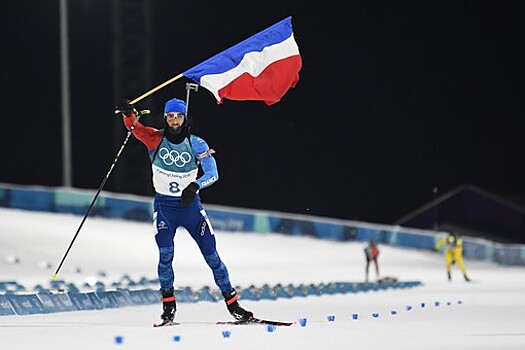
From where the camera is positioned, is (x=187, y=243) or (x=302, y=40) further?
(x=302, y=40)

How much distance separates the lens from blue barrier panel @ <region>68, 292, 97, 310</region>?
37.5ft

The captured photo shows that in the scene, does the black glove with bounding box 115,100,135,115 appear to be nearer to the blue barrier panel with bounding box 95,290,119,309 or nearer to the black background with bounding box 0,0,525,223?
the blue barrier panel with bounding box 95,290,119,309

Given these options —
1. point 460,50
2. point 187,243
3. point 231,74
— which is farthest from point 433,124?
point 231,74

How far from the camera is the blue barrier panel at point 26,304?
35.1ft

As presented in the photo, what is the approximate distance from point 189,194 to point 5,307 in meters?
2.88

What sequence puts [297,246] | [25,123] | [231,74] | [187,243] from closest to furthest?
[231,74] < [187,243] < [297,246] < [25,123]

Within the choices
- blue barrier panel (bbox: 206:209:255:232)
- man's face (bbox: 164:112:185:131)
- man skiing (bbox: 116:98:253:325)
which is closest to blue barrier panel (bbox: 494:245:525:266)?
blue barrier panel (bbox: 206:209:255:232)

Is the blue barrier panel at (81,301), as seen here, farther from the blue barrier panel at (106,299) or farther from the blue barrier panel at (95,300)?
the blue barrier panel at (106,299)

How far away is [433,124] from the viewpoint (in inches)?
1512

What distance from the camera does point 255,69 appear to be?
34.7 feet

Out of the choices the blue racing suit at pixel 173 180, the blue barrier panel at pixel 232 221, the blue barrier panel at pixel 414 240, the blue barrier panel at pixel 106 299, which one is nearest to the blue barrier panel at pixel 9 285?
the blue barrier panel at pixel 106 299

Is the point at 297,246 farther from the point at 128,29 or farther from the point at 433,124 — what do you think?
the point at 128,29

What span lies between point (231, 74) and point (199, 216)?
1.68 metres

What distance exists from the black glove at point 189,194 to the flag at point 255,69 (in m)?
1.61
